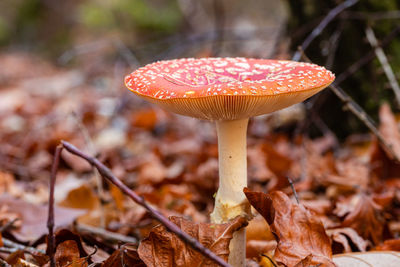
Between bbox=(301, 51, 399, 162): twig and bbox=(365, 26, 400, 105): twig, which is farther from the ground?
bbox=(365, 26, 400, 105): twig

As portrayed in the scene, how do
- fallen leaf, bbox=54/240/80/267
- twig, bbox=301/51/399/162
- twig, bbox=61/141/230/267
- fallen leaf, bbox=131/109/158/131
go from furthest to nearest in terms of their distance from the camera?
fallen leaf, bbox=131/109/158/131, twig, bbox=301/51/399/162, fallen leaf, bbox=54/240/80/267, twig, bbox=61/141/230/267

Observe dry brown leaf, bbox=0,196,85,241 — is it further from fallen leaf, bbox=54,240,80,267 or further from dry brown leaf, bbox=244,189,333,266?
dry brown leaf, bbox=244,189,333,266

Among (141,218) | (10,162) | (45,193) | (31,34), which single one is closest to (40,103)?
(10,162)

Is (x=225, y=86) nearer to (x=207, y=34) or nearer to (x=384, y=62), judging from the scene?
(x=384, y=62)

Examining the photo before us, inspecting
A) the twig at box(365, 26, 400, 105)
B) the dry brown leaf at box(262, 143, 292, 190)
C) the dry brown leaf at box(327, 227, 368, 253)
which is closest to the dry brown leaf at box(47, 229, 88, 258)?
the dry brown leaf at box(327, 227, 368, 253)

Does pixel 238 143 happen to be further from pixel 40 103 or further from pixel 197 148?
pixel 40 103

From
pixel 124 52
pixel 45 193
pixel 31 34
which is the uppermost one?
pixel 31 34
